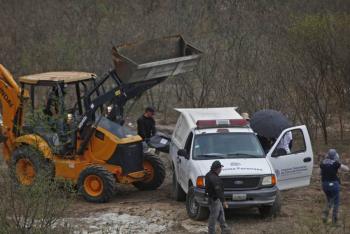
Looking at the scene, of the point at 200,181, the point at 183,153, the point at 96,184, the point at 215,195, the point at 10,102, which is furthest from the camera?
the point at 10,102

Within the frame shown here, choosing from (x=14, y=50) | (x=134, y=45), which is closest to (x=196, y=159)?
(x=134, y=45)

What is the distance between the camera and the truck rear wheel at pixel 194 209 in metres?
13.7

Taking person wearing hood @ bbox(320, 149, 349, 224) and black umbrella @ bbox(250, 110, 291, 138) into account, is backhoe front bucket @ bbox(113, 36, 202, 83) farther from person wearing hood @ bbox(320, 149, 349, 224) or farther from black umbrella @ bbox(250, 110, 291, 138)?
person wearing hood @ bbox(320, 149, 349, 224)

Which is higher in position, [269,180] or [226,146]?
[226,146]

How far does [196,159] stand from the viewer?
1417cm

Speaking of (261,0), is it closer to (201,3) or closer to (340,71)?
(201,3)

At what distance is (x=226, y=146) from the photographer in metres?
14.5

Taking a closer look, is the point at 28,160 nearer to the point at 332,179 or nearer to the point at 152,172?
the point at 152,172

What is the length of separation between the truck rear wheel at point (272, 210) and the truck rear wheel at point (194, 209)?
44.9 inches

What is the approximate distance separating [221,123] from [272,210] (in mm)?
2201

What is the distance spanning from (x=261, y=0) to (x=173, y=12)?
6569 millimetres

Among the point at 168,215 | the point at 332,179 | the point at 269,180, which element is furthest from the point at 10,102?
the point at 332,179

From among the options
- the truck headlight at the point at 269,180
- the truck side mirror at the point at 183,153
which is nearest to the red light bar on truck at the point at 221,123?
the truck side mirror at the point at 183,153

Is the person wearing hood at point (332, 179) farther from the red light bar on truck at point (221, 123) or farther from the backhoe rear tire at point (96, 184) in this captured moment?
the backhoe rear tire at point (96, 184)
